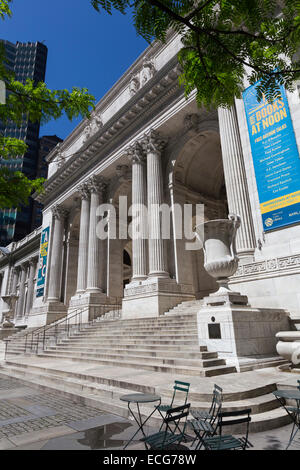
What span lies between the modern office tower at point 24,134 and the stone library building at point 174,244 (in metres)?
41.6

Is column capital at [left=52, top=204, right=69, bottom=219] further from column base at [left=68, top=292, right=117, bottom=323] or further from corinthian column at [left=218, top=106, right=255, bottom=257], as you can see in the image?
corinthian column at [left=218, top=106, right=255, bottom=257]

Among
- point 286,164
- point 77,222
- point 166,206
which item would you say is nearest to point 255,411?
point 286,164

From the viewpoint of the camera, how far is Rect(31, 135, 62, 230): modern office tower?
8862cm

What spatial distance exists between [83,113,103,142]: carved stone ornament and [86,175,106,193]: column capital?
500 centimetres

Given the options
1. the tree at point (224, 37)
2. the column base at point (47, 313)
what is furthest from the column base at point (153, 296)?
the tree at point (224, 37)

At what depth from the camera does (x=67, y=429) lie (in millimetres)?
5043

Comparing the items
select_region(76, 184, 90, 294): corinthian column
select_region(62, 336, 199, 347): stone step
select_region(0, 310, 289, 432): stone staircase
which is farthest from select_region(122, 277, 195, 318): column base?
select_region(76, 184, 90, 294): corinthian column

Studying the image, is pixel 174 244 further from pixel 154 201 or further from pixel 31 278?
pixel 31 278

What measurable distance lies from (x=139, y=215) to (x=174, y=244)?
313 cm

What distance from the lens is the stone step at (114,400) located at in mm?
5063

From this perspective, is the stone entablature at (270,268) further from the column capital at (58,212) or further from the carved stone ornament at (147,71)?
the column capital at (58,212)

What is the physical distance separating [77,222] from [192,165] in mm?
15669

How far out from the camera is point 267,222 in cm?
1254
